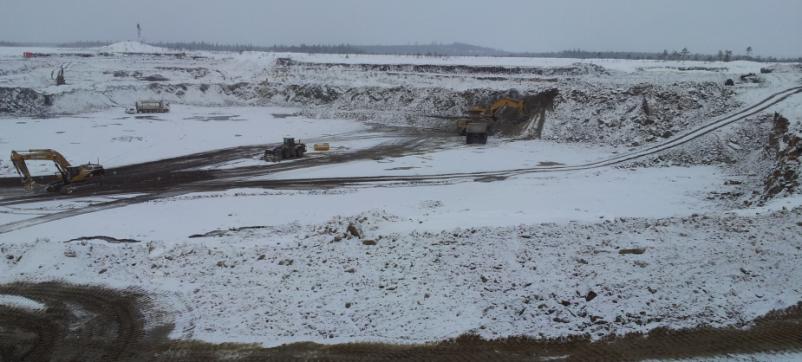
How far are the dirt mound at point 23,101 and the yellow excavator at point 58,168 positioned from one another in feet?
79.4

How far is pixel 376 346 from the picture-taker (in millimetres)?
8633

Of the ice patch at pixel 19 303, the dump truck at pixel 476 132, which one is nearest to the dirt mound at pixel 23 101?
the dump truck at pixel 476 132

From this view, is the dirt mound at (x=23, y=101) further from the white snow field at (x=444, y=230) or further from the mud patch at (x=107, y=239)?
the mud patch at (x=107, y=239)

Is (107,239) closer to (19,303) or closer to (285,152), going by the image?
(19,303)

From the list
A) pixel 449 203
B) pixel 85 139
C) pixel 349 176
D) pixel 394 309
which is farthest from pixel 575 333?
pixel 85 139

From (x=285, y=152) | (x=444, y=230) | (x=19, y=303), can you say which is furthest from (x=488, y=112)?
(x=19, y=303)

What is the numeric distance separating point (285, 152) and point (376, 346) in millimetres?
21813

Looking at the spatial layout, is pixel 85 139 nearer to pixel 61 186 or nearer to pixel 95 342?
pixel 61 186

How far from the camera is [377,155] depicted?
3053 cm

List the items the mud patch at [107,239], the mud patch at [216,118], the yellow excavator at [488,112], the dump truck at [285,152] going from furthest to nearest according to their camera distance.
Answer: the mud patch at [216,118] < the yellow excavator at [488,112] < the dump truck at [285,152] < the mud patch at [107,239]

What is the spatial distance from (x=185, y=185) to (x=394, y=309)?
1713 cm

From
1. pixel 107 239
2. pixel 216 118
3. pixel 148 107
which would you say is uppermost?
pixel 148 107

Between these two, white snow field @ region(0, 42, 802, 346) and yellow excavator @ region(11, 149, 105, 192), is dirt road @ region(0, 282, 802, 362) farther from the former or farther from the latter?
yellow excavator @ region(11, 149, 105, 192)

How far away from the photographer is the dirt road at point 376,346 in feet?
27.1
